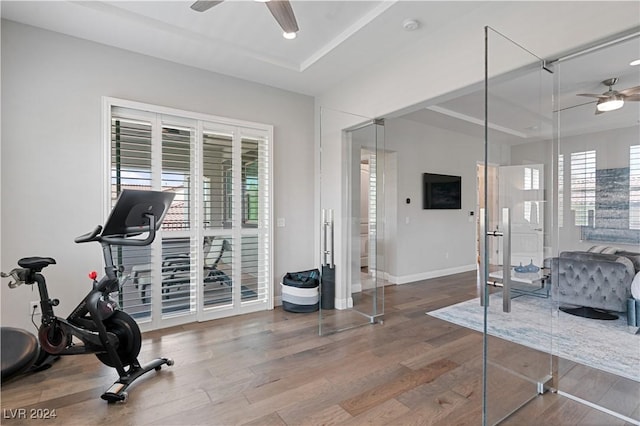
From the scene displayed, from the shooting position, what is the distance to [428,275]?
230 inches

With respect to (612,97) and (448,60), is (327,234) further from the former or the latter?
(612,97)

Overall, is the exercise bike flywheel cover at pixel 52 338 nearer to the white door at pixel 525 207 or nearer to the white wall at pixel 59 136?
the white wall at pixel 59 136

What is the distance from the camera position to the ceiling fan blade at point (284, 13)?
204 cm

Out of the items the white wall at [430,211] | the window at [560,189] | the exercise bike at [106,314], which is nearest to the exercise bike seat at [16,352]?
the exercise bike at [106,314]

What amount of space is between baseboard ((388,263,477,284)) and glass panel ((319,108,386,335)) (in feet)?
5.29

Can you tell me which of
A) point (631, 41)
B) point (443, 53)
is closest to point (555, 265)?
point (631, 41)

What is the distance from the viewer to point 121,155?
3191 mm

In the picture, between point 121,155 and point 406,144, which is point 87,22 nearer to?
Answer: point 121,155

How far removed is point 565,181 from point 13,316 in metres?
4.93

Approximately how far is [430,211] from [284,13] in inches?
182

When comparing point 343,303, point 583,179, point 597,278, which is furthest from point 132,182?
point 597,278

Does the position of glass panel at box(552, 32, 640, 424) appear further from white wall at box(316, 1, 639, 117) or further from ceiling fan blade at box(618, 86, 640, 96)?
white wall at box(316, 1, 639, 117)

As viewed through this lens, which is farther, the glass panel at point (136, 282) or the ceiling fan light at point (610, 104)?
the glass panel at point (136, 282)

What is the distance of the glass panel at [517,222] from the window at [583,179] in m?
0.48
